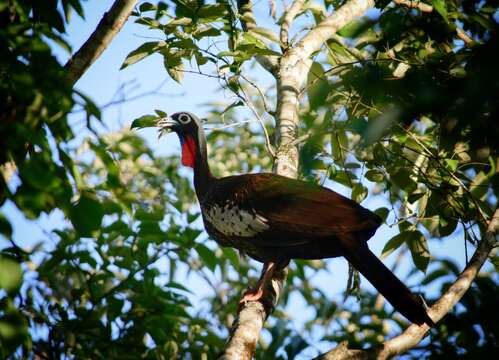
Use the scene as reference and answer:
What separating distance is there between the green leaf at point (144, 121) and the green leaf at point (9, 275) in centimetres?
254

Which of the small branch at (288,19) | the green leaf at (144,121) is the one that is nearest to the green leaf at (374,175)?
the small branch at (288,19)

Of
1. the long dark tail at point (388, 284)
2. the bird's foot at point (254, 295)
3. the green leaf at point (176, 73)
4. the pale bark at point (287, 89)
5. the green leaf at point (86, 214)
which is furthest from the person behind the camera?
the green leaf at point (176, 73)

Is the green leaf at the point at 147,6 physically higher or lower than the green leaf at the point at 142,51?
higher

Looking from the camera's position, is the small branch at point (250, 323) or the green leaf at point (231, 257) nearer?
the small branch at point (250, 323)

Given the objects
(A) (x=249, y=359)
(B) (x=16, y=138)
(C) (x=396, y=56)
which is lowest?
(A) (x=249, y=359)

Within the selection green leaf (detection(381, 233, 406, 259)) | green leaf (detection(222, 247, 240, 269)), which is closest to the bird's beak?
green leaf (detection(222, 247, 240, 269))

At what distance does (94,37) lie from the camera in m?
3.06

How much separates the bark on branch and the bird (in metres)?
0.12

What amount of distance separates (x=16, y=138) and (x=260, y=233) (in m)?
2.68

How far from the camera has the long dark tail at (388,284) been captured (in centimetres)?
320

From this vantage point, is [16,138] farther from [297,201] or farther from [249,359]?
[297,201]

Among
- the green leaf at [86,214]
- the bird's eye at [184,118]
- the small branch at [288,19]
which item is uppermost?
the small branch at [288,19]

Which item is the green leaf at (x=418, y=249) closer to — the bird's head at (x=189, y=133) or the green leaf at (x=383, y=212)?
the green leaf at (x=383, y=212)

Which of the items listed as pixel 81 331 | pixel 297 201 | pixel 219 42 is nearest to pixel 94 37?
pixel 219 42
